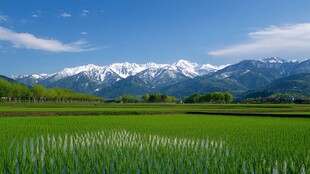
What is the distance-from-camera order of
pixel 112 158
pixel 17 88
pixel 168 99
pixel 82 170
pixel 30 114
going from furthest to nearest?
pixel 168 99, pixel 17 88, pixel 30 114, pixel 112 158, pixel 82 170

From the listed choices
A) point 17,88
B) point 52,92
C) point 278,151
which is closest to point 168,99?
point 52,92

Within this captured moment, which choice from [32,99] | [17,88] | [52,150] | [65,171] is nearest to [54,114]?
[52,150]

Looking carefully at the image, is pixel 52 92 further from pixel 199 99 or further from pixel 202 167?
pixel 202 167

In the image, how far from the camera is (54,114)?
3803 centimetres

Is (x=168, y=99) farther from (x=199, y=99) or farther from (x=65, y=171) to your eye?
(x=65, y=171)

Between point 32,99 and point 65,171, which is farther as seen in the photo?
point 32,99

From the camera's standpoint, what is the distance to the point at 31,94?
414 feet

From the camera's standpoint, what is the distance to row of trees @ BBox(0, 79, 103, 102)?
11019 cm

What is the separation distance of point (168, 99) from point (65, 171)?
553ft

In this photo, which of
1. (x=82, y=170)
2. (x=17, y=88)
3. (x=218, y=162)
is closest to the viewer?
(x=82, y=170)

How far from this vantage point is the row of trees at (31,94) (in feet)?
362

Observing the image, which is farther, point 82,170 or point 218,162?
point 218,162

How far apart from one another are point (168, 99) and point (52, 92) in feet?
203

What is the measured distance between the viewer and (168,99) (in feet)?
582
